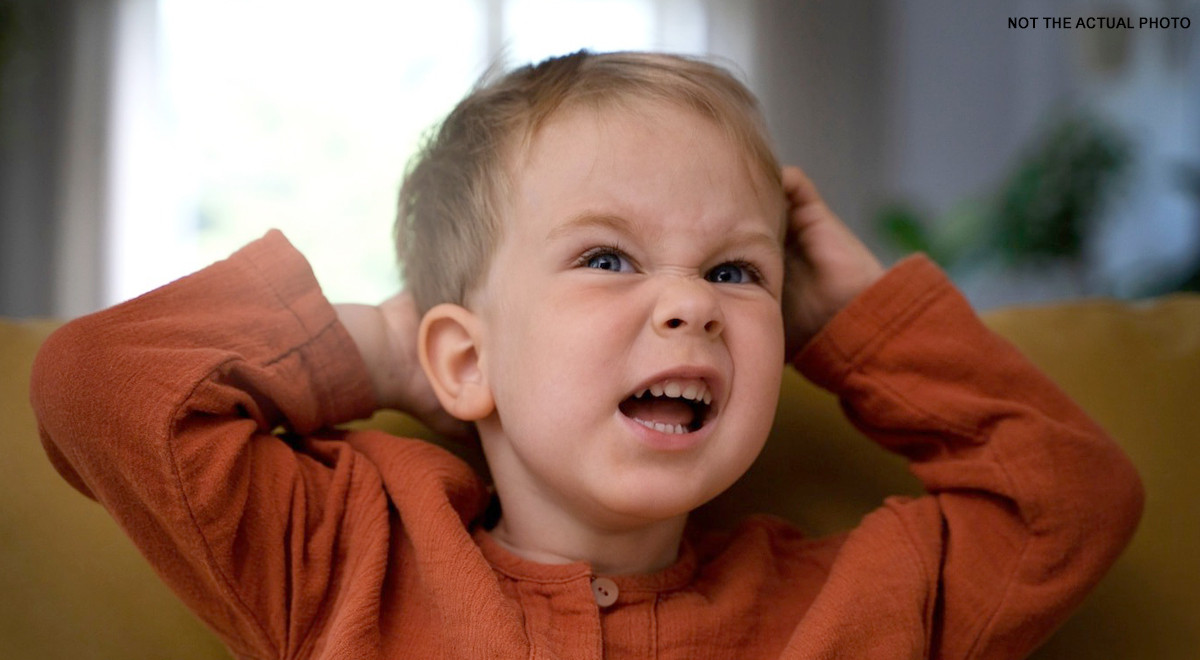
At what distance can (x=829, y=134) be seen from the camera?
13.7 ft

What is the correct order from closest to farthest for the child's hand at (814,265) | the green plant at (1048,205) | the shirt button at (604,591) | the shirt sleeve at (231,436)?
1. the shirt sleeve at (231,436)
2. the shirt button at (604,591)
3. the child's hand at (814,265)
4. the green plant at (1048,205)

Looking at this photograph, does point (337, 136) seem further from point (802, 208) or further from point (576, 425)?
point (576, 425)

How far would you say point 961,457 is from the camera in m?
0.99

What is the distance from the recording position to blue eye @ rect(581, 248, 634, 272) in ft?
2.75

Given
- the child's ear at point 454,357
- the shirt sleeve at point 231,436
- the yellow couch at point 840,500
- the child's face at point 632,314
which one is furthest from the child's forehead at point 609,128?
the yellow couch at point 840,500

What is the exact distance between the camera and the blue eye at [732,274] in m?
0.88

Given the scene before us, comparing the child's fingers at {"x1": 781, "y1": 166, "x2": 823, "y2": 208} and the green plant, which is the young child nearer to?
the child's fingers at {"x1": 781, "y1": 166, "x2": 823, "y2": 208}

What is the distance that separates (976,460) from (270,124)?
317cm

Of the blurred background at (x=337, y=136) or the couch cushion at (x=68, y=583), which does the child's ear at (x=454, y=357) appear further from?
the blurred background at (x=337, y=136)

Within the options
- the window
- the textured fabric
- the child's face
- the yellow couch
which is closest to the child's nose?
the child's face

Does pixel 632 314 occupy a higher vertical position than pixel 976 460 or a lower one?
higher

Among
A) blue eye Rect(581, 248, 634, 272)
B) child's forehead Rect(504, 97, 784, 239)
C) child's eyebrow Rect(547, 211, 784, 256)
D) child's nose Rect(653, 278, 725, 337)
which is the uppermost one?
child's forehead Rect(504, 97, 784, 239)

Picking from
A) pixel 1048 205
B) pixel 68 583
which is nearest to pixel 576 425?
pixel 68 583

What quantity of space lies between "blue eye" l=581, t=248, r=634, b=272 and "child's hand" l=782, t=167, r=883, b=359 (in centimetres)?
28
